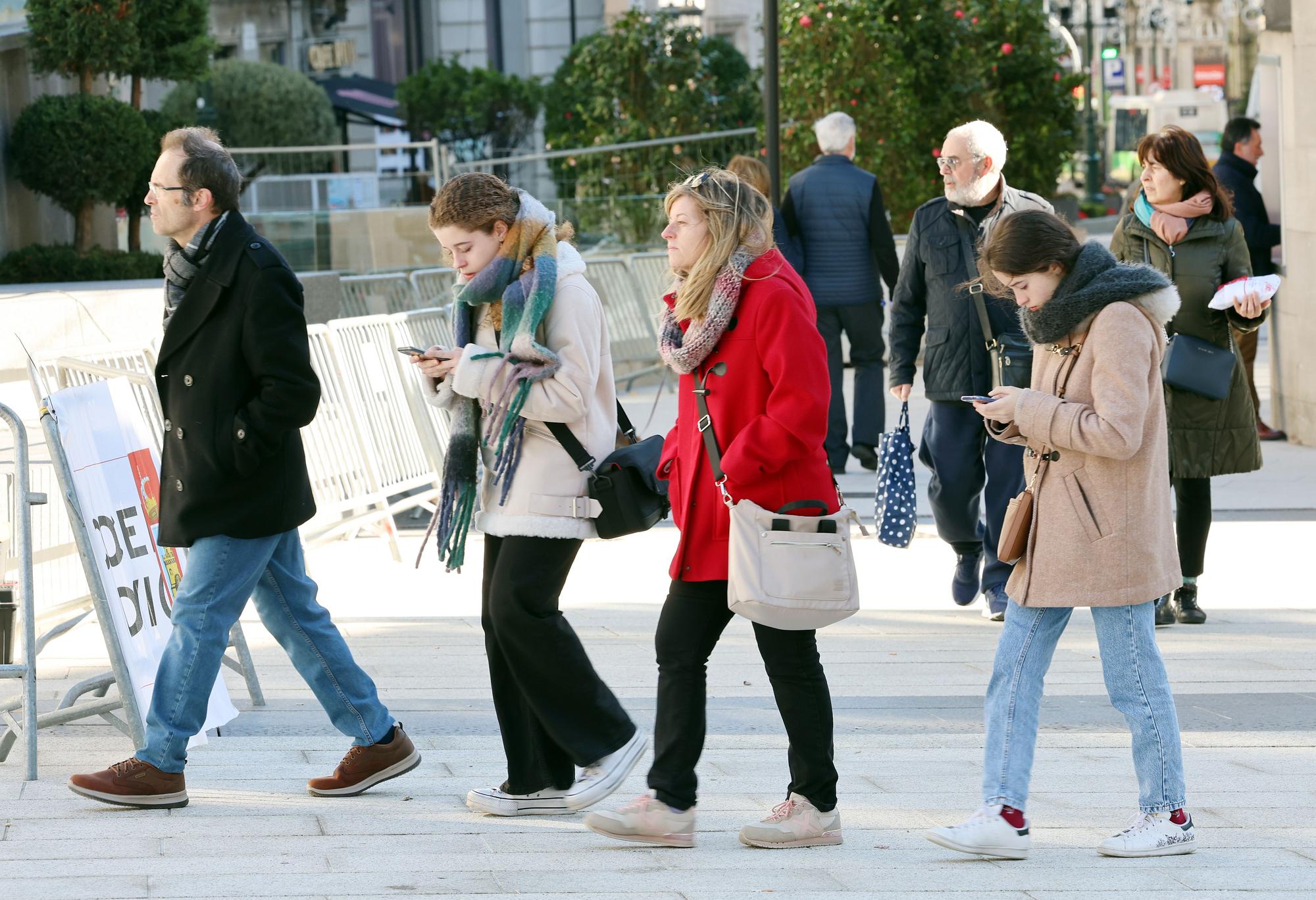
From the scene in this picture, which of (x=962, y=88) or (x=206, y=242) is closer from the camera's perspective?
(x=206, y=242)

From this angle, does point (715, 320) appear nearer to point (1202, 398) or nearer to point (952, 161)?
point (952, 161)

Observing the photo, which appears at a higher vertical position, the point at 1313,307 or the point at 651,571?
the point at 1313,307

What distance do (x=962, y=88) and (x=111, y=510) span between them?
598 inches

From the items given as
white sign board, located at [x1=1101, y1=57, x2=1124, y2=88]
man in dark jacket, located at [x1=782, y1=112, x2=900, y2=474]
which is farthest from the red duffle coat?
white sign board, located at [x1=1101, y1=57, x2=1124, y2=88]

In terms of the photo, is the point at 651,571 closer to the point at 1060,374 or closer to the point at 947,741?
the point at 947,741

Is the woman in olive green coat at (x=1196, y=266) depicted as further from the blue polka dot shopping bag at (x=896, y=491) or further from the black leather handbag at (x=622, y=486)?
the black leather handbag at (x=622, y=486)

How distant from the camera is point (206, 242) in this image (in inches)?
180

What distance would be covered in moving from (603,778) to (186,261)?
1670mm

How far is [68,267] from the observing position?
1580cm

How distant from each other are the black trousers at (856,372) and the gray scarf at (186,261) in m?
6.20

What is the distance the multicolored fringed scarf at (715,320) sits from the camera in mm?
4211

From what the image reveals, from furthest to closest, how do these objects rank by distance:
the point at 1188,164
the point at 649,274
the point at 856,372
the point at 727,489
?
the point at 649,274 < the point at 856,372 < the point at 1188,164 < the point at 727,489

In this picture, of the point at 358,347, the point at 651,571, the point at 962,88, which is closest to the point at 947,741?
the point at 651,571

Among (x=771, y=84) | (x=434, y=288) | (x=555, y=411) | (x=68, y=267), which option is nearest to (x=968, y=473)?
(x=555, y=411)
